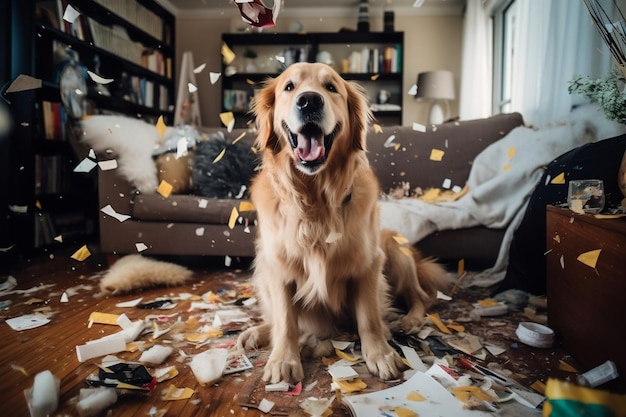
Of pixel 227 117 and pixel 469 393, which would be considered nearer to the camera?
pixel 469 393

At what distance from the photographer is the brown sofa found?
2143 mm

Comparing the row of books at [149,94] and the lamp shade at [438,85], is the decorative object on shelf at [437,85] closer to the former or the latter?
the lamp shade at [438,85]

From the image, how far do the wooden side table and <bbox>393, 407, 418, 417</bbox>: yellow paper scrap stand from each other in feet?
1.66

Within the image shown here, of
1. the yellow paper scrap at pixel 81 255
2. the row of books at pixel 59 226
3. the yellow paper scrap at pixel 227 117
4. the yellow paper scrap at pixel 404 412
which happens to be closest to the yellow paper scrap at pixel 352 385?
the yellow paper scrap at pixel 404 412

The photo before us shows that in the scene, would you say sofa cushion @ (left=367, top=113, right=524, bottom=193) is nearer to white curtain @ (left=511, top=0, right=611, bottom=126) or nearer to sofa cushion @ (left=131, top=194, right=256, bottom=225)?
white curtain @ (left=511, top=0, right=611, bottom=126)

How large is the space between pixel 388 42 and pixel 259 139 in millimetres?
4352

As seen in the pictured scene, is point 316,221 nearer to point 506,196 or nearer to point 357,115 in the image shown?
point 357,115

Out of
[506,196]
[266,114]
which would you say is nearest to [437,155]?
[506,196]

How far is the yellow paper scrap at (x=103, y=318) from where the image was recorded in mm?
1502

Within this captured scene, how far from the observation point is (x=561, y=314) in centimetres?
125

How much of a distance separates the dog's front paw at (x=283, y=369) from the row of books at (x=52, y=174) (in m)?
2.85

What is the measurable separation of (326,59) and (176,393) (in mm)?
4684

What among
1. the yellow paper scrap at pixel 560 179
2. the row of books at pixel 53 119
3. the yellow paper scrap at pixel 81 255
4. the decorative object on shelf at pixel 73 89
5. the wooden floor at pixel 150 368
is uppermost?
the decorative object on shelf at pixel 73 89

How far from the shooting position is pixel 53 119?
3.06 metres
